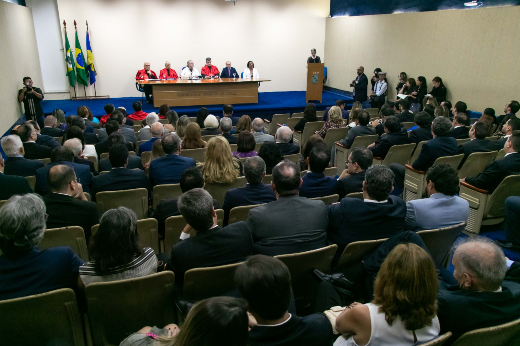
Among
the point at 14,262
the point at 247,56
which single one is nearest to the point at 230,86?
the point at 247,56

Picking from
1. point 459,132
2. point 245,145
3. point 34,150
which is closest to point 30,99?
point 34,150

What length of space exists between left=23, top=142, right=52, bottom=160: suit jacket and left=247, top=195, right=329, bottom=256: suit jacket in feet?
11.1

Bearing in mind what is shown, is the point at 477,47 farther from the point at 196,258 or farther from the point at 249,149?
the point at 196,258

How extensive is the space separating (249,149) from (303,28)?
10.2 m

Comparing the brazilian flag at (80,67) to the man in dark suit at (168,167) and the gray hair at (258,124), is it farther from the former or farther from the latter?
the man in dark suit at (168,167)

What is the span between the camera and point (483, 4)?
7656mm

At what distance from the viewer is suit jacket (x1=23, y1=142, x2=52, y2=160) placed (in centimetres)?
453

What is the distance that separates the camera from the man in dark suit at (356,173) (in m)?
3.30

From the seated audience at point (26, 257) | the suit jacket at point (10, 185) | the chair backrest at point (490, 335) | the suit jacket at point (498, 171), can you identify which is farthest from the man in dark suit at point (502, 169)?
the suit jacket at point (10, 185)

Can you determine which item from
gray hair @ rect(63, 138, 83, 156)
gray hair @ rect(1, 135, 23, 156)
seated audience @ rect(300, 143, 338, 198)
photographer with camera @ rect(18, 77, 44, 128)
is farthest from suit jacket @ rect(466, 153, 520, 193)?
photographer with camera @ rect(18, 77, 44, 128)

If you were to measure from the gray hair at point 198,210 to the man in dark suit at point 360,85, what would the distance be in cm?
946

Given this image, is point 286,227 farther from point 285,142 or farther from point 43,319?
point 285,142

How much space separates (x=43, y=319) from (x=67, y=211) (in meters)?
1.05

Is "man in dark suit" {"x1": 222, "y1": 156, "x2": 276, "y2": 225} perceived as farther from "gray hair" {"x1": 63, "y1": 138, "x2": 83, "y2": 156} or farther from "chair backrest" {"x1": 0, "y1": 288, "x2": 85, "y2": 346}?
"gray hair" {"x1": 63, "y1": 138, "x2": 83, "y2": 156}
